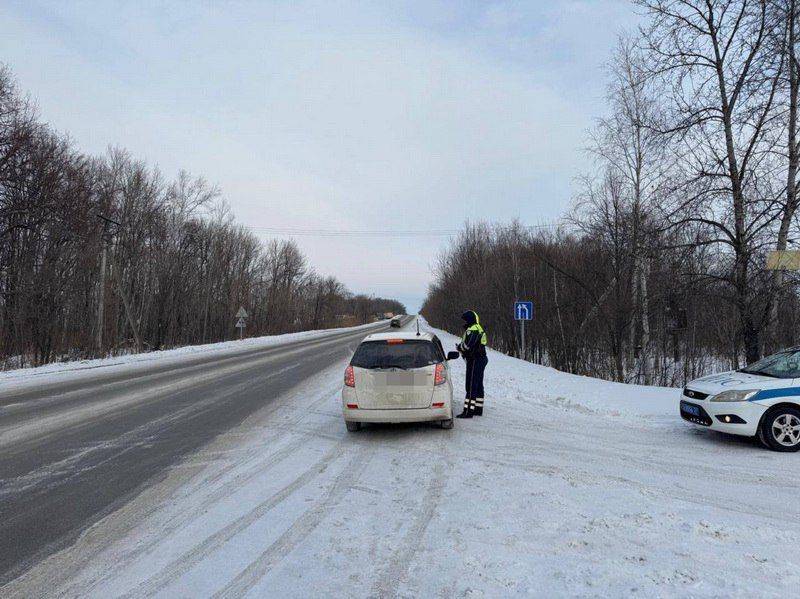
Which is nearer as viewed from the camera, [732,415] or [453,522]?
[453,522]

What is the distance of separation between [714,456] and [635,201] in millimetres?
14348

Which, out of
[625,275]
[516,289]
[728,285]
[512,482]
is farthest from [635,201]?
[512,482]

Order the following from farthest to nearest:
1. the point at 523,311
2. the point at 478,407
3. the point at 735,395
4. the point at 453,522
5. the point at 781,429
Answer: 1. the point at 523,311
2. the point at 478,407
3. the point at 735,395
4. the point at 781,429
5. the point at 453,522

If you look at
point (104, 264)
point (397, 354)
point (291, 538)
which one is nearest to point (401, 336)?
point (397, 354)

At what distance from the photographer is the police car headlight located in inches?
251

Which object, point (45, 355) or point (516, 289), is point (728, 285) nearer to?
point (516, 289)

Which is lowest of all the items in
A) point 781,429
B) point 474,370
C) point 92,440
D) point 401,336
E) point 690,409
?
point 92,440

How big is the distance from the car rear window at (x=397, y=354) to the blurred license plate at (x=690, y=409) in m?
3.83

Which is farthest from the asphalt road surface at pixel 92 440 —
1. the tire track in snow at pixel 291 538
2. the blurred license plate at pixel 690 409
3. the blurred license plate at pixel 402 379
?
the blurred license plate at pixel 690 409

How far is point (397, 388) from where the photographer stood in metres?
6.79

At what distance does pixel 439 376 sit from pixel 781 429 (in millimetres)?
4643

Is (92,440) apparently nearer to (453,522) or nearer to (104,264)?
(453,522)

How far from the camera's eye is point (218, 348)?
30203 millimetres

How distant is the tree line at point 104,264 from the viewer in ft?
67.0
